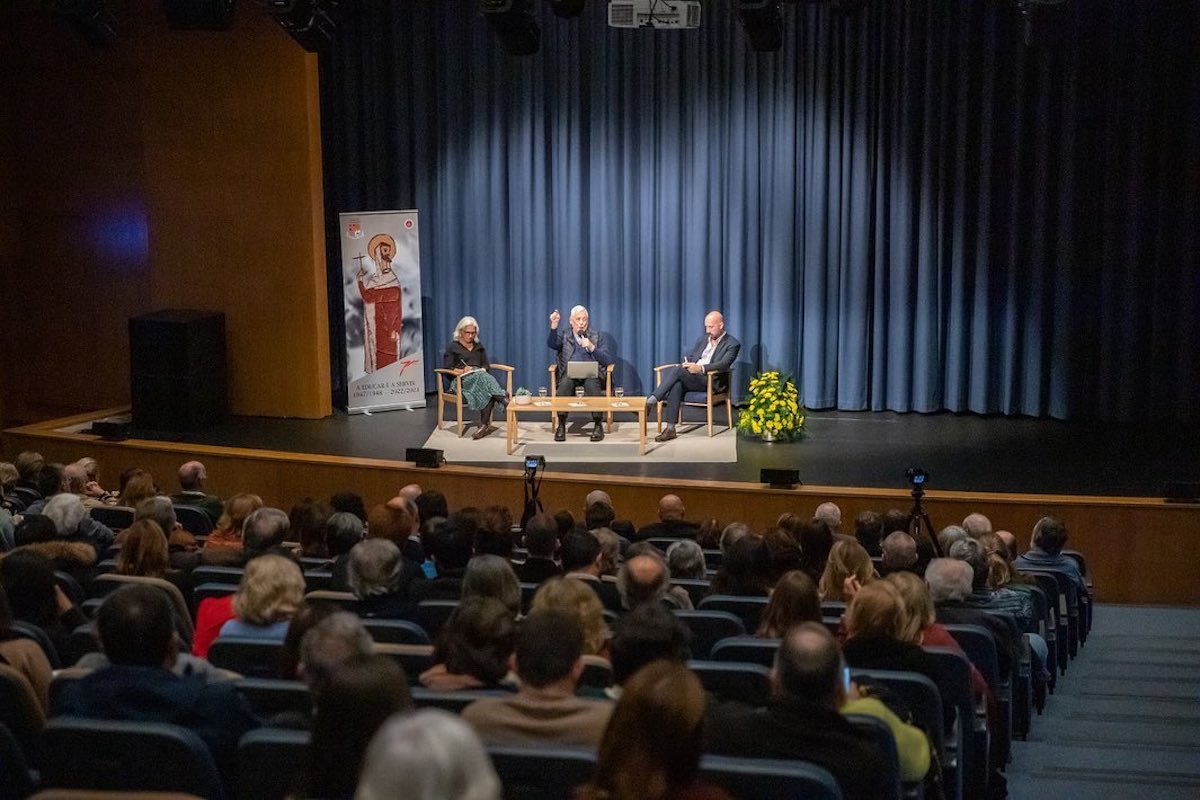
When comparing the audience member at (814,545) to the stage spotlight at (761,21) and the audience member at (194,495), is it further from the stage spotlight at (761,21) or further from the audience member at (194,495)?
the stage spotlight at (761,21)

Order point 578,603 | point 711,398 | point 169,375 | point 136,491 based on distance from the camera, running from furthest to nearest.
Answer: point 169,375
point 711,398
point 136,491
point 578,603

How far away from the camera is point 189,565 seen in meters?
5.66

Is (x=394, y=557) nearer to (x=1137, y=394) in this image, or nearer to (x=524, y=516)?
(x=524, y=516)

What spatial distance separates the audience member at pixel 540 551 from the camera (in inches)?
221

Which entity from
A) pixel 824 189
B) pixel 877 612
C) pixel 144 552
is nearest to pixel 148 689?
pixel 877 612

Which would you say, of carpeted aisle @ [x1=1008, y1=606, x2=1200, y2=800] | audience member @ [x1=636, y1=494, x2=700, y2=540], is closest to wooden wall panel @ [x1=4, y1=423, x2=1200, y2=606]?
carpeted aisle @ [x1=1008, y1=606, x2=1200, y2=800]

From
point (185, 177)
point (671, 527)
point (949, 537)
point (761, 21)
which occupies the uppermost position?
point (761, 21)

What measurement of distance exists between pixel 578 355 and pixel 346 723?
9.33 metres

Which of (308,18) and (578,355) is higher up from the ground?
(308,18)

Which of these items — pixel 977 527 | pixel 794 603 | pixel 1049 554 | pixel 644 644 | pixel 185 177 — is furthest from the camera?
pixel 185 177

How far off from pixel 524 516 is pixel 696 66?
533 cm

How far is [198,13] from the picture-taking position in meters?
10.7

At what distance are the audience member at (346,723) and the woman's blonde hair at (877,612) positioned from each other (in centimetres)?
188

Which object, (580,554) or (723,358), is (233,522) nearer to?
(580,554)
